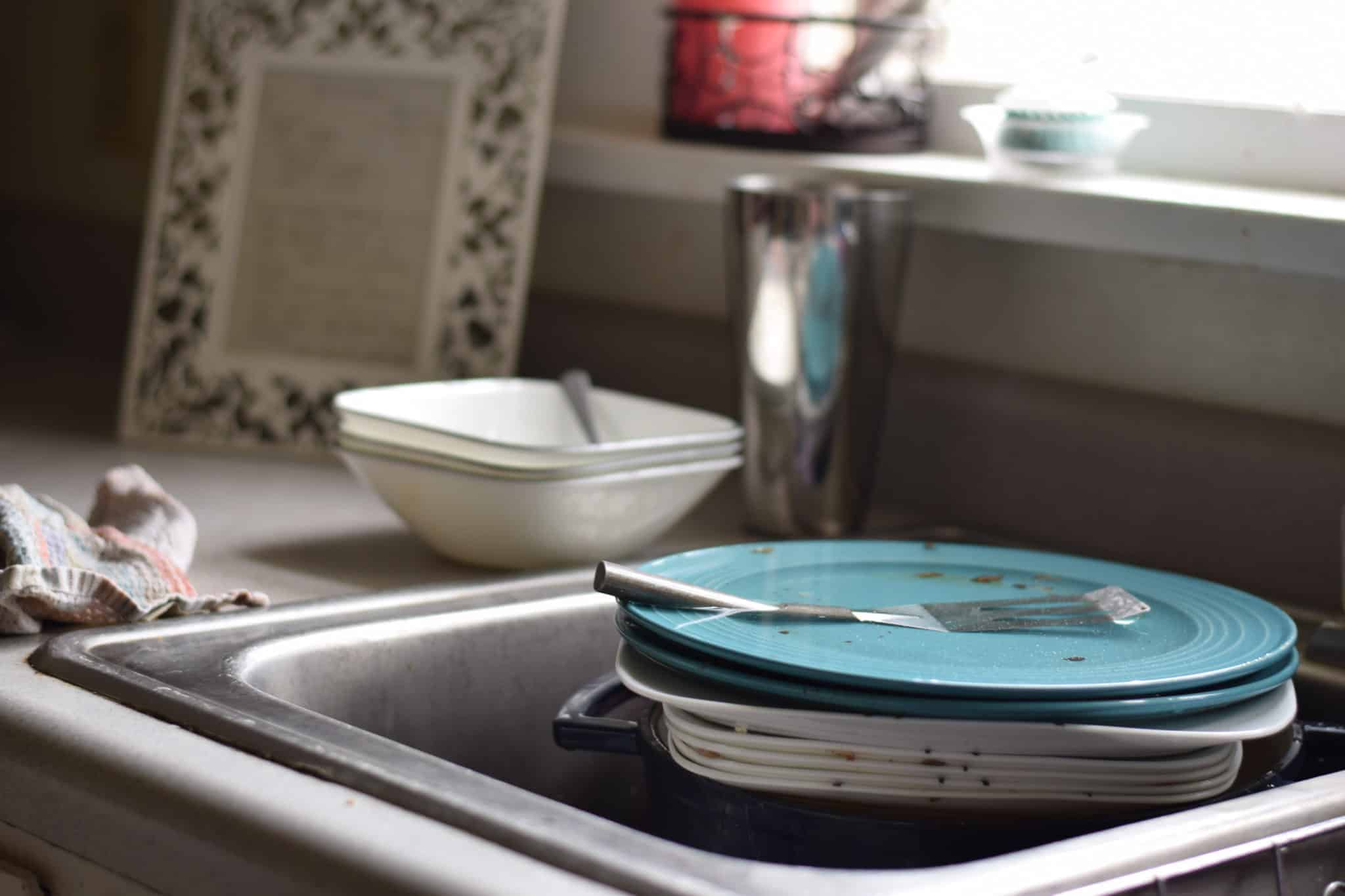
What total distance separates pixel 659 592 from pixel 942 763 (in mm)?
145

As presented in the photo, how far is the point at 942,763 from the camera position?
0.66 meters

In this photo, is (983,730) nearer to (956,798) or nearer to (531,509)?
(956,798)

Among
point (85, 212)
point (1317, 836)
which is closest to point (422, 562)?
point (1317, 836)

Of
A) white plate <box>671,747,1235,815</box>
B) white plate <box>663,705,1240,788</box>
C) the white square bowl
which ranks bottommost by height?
white plate <box>671,747,1235,815</box>

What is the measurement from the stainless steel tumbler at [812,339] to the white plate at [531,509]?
0.09 meters

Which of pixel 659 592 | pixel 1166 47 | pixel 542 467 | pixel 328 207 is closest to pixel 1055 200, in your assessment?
pixel 1166 47

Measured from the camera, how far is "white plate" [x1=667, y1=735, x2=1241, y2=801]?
66cm

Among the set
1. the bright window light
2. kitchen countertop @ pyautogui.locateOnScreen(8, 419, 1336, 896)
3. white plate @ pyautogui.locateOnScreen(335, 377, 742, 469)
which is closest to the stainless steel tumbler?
white plate @ pyautogui.locateOnScreen(335, 377, 742, 469)

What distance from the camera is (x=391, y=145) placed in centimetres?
139

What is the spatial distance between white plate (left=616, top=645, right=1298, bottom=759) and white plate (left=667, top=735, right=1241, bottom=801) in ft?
0.04

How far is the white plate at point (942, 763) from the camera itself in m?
0.66

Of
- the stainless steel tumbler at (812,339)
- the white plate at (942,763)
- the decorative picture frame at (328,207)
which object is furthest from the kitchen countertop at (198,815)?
the decorative picture frame at (328,207)

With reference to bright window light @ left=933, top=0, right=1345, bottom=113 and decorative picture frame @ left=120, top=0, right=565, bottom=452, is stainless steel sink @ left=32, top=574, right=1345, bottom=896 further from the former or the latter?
bright window light @ left=933, top=0, right=1345, bottom=113

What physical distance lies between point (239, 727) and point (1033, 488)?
2.21 feet
